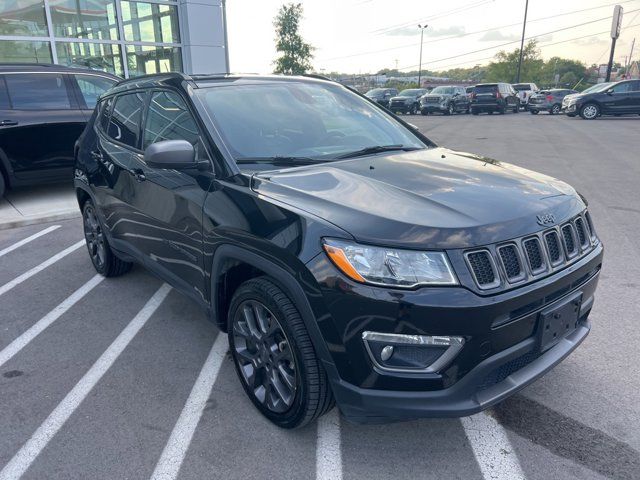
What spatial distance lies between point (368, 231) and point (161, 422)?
1593 mm

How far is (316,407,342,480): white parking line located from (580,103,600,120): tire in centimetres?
2384

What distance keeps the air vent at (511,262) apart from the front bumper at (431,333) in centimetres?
7

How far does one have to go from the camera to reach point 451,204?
2.23m

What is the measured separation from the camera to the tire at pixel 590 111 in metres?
22.1

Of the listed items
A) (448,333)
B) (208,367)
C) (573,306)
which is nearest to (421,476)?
(448,333)

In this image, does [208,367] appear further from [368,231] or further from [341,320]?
[368,231]

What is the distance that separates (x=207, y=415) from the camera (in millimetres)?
2703

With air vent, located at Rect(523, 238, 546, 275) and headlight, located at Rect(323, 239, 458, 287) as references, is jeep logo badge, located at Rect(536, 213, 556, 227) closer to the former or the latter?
air vent, located at Rect(523, 238, 546, 275)

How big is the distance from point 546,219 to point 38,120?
698cm

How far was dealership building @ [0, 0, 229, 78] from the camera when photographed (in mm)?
12031

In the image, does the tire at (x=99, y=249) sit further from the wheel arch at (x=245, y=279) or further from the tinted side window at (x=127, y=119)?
the wheel arch at (x=245, y=279)

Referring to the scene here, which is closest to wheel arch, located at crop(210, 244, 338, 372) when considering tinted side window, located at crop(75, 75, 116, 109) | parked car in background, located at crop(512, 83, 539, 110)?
tinted side window, located at crop(75, 75, 116, 109)

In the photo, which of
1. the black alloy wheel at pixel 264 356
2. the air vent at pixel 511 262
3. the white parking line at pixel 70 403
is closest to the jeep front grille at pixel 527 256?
the air vent at pixel 511 262

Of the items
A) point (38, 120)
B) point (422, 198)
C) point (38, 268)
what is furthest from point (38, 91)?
point (422, 198)
